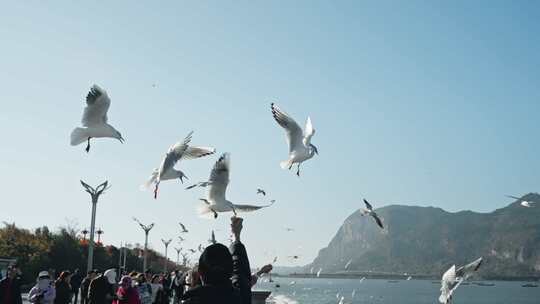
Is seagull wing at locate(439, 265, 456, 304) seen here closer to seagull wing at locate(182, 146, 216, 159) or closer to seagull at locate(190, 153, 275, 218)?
seagull wing at locate(182, 146, 216, 159)

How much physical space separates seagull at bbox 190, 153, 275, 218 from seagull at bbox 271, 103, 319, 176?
3217mm

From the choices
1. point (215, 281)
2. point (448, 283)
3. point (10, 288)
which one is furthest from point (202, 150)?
point (448, 283)

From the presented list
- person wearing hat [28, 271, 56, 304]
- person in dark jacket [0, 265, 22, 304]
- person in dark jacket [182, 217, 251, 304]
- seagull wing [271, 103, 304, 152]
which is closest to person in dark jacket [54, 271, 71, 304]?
person wearing hat [28, 271, 56, 304]

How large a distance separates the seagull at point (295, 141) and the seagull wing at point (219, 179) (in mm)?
3190

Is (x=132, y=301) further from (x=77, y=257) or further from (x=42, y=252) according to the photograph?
(x=77, y=257)

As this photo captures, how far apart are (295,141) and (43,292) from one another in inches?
199

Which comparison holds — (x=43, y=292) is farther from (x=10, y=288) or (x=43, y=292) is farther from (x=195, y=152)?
(x=195, y=152)

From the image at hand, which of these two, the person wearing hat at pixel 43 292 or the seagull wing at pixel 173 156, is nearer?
the seagull wing at pixel 173 156

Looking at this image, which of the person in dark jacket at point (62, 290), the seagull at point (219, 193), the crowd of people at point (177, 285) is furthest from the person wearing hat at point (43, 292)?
the seagull at point (219, 193)

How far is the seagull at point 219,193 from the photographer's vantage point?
814 centimetres

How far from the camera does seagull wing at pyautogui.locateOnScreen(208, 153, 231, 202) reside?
27.2 feet

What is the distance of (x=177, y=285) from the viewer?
480 centimetres

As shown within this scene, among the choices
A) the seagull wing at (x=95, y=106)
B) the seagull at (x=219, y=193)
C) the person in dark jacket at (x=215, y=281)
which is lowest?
the person in dark jacket at (x=215, y=281)

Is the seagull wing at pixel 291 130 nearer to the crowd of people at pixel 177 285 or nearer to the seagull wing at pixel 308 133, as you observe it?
the seagull wing at pixel 308 133
